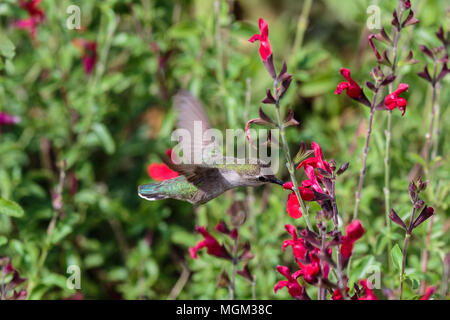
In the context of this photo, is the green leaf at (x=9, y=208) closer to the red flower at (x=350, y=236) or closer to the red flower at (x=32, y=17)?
the red flower at (x=350, y=236)

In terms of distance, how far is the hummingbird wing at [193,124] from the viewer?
1.95 metres

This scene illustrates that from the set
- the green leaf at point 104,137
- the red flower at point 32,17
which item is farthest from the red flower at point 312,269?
the red flower at point 32,17

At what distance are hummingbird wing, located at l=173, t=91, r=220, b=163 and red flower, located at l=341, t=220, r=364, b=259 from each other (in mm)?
687

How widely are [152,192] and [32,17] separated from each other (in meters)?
1.65

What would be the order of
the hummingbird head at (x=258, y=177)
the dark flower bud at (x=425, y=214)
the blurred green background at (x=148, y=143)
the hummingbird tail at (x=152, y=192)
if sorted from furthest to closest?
the blurred green background at (x=148, y=143), the hummingbird tail at (x=152, y=192), the hummingbird head at (x=258, y=177), the dark flower bud at (x=425, y=214)

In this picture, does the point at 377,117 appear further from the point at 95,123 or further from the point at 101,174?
the point at 101,174

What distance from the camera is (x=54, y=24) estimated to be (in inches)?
117

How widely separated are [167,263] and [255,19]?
6.78ft

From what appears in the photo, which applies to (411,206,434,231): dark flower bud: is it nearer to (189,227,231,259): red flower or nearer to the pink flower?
(189,227,231,259): red flower

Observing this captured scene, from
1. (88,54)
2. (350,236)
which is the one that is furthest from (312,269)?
(88,54)

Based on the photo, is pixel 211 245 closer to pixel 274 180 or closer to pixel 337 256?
pixel 274 180

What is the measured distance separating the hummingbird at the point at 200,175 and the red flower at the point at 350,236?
0.27m

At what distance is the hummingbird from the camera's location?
1698mm
